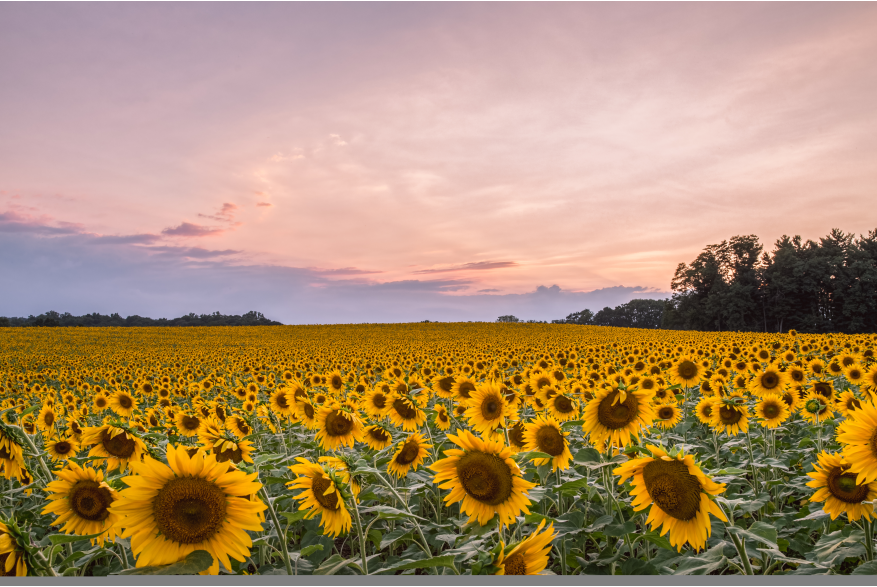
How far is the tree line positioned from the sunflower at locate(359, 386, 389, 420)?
79850mm

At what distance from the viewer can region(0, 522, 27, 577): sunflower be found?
5.76 ft

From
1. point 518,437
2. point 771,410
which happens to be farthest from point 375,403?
point 771,410

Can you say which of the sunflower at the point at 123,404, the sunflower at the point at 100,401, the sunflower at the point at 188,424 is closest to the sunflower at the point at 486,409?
the sunflower at the point at 188,424

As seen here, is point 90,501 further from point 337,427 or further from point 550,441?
point 550,441

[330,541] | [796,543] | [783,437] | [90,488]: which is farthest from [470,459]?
[783,437]

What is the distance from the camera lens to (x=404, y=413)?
221 inches

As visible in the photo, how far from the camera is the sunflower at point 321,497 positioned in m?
2.60

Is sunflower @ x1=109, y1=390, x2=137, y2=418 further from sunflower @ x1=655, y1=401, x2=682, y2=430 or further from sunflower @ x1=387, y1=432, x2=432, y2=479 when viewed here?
sunflower @ x1=655, y1=401, x2=682, y2=430

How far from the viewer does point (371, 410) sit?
5953mm

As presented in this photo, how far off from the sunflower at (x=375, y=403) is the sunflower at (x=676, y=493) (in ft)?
12.5

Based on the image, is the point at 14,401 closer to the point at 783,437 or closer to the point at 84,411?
the point at 84,411

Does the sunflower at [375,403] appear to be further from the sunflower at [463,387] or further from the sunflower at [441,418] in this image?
the sunflower at [463,387]

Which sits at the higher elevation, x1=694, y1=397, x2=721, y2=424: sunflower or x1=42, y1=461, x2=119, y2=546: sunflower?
x1=42, y1=461, x2=119, y2=546: sunflower

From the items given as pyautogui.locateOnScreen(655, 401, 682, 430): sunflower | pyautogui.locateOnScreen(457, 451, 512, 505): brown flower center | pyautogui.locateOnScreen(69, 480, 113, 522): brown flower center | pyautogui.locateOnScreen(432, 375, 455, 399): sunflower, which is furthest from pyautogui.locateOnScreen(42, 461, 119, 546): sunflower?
pyautogui.locateOnScreen(655, 401, 682, 430): sunflower
